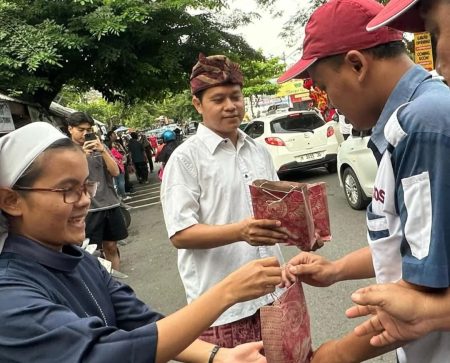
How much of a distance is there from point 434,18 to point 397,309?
645 mm

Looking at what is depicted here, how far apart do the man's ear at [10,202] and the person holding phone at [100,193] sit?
346 centimetres

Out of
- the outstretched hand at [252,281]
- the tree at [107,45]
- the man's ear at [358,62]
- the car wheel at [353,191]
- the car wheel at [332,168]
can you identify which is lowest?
the car wheel at [332,168]

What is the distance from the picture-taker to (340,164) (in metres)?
6.86

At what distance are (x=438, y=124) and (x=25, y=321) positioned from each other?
3.44 feet

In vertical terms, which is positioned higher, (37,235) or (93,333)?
(37,235)

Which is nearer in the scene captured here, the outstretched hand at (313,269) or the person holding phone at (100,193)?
the outstretched hand at (313,269)

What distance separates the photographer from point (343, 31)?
120cm

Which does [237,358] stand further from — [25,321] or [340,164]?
[340,164]

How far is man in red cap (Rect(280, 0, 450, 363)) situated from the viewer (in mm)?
900

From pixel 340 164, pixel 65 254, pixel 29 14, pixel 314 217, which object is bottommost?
pixel 340 164

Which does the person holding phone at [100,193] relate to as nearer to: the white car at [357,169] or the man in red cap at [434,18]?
the white car at [357,169]

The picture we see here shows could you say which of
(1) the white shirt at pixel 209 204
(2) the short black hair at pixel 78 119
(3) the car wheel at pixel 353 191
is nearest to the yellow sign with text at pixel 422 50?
(3) the car wheel at pixel 353 191

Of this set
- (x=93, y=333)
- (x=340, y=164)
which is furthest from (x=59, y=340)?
(x=340, y=164)

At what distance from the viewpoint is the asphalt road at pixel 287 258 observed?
11.6 ft
